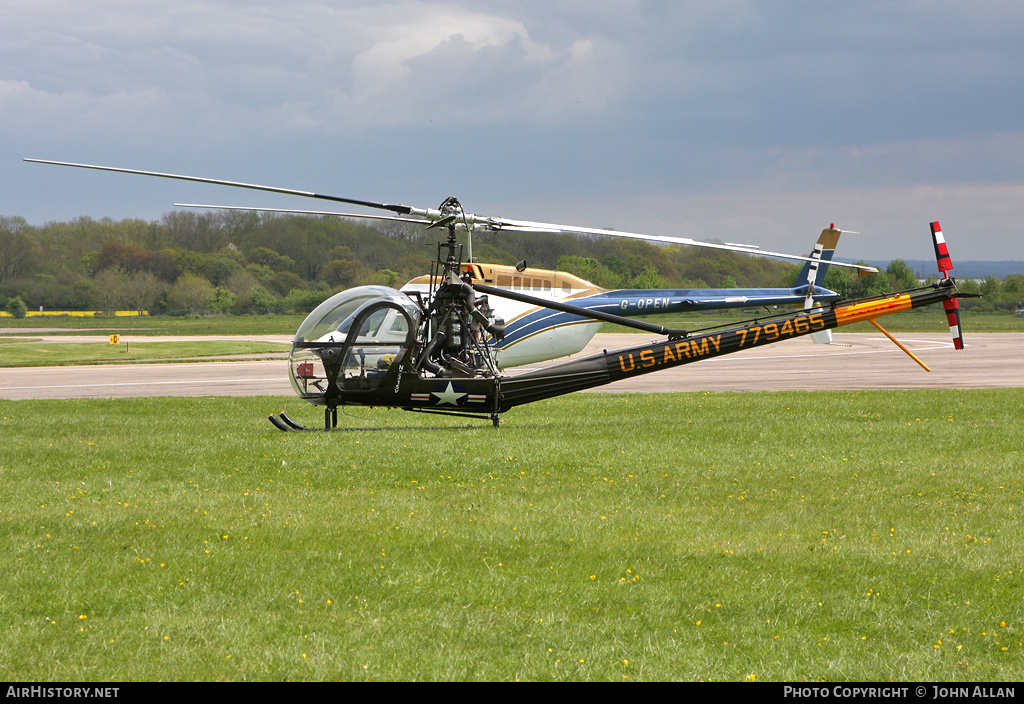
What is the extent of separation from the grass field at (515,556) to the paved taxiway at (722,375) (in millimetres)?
9141

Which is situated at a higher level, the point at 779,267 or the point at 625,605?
the point at 779,267

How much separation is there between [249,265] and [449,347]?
7214 centimetres

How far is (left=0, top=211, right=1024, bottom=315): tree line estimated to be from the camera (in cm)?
7362

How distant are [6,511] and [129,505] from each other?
3.57 feet

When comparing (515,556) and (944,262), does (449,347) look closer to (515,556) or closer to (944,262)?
(515,556)

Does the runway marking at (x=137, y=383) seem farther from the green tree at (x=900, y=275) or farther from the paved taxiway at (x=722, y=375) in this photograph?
the green tree at (x=900, y=275)

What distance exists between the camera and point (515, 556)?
6.93 m

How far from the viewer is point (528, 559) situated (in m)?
6.83

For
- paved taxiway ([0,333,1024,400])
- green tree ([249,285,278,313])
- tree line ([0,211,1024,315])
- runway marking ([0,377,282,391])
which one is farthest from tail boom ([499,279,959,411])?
green tree ([249,285,278,313])

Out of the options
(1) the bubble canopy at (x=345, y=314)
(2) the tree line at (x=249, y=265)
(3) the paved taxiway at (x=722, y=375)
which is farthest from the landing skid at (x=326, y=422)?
(2) the tree line at (x=249, y=265)

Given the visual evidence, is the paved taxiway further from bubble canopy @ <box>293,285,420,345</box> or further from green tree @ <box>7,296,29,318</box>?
green tree @ <box>7,296,29,318</box>

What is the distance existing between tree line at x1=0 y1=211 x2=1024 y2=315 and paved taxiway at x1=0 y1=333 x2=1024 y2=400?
37.6 meters
